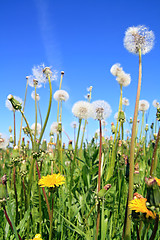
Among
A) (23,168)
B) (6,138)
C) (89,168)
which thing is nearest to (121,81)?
(89,168)

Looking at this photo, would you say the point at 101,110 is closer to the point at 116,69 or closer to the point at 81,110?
the point at 81,110

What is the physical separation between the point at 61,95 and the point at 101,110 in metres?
1.46

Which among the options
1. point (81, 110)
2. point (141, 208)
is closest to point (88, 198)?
point (81, 110)

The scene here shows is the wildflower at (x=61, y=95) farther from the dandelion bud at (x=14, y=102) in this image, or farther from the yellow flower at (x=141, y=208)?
the yellow flower at (x=141, y=208)

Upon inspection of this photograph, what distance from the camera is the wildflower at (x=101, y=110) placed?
1.66m

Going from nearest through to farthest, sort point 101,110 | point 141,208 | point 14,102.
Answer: point 141,208
point 14,102
point 101,110

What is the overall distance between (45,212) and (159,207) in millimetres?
1383

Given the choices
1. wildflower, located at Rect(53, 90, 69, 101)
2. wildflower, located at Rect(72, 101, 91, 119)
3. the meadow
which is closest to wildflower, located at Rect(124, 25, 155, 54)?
the meadow

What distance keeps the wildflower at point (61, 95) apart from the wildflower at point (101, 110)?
1366 millimetres

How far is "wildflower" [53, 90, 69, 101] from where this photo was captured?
3027 millimetres

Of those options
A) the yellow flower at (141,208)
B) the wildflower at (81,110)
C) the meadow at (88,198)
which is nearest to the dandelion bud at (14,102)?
the meadow at (88,198)

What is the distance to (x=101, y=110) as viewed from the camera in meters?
1.68

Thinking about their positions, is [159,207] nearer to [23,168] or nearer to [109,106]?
[109,106]

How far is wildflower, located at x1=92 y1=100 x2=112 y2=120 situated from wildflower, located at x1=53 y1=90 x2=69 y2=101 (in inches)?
53.8
